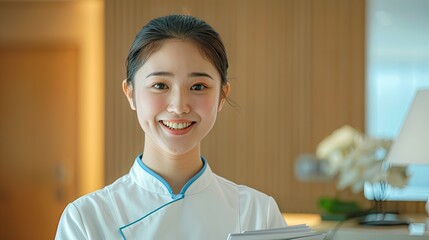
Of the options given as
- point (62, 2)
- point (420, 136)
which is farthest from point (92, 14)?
point (420, 136)

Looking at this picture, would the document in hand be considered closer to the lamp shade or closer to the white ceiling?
the lamp shade

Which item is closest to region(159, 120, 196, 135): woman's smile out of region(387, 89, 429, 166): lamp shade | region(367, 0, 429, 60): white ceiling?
region(387, 89, 429, 166): lamp shade

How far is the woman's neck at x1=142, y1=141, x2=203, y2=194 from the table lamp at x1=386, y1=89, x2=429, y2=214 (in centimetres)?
138

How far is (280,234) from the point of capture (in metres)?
1.33

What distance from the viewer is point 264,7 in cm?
452

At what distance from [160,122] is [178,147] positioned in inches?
2.2

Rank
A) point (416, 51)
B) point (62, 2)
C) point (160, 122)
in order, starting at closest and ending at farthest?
point (160, 122) → point (416, 51) → point (62, 2)

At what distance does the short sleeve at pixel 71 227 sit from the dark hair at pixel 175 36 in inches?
10.2

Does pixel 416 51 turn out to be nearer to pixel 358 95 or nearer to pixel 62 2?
pixel 358 95

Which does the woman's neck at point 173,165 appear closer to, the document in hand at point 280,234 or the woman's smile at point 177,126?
the woman's smile at point 177,126

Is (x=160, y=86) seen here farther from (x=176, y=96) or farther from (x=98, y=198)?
(x=98, y=198)

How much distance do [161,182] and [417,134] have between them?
145 centimetres

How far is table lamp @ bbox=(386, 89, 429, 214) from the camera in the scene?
8.66 feet

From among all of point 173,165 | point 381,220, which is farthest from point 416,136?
point 173,165
